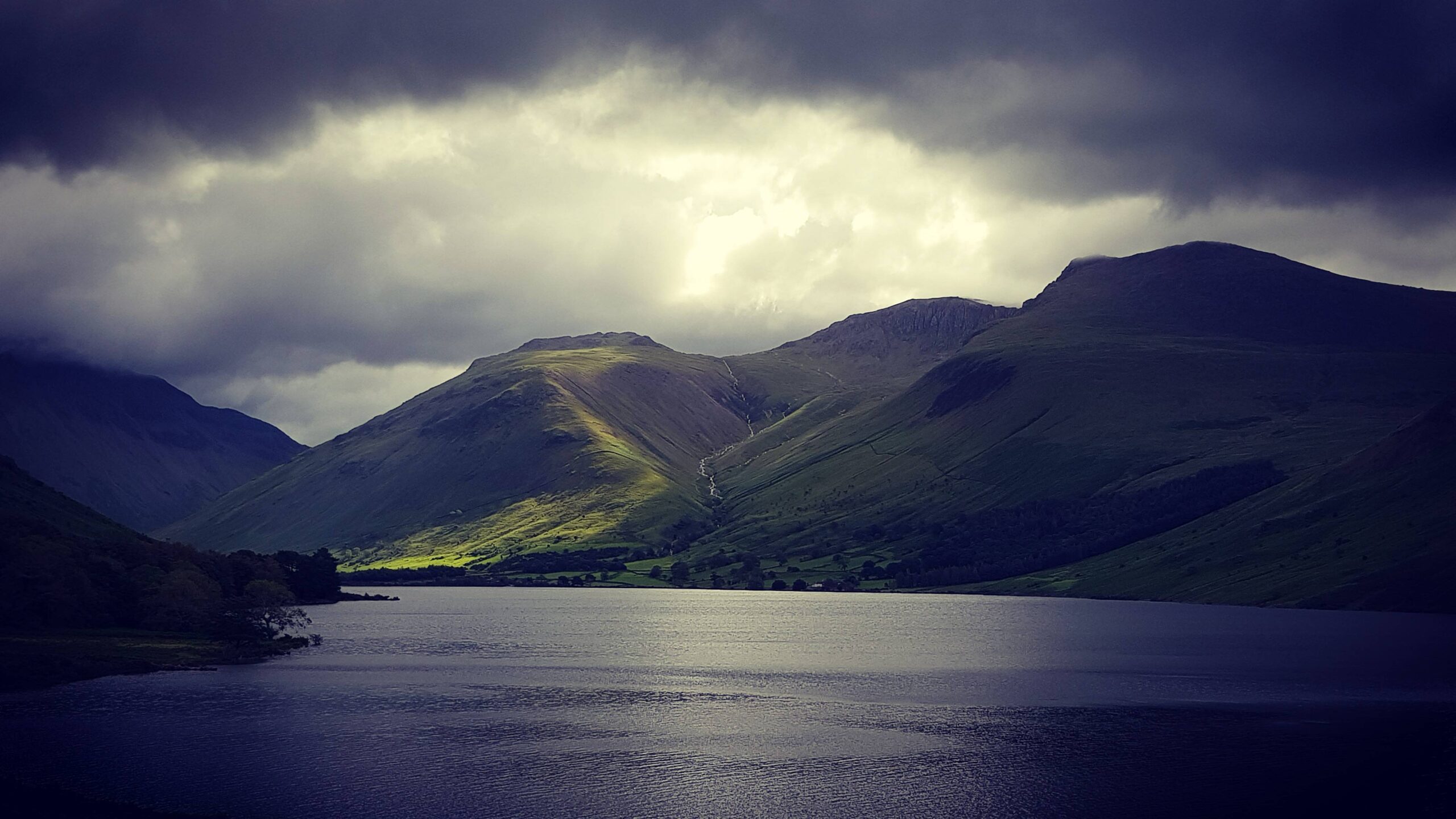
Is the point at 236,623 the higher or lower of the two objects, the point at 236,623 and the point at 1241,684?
the higher

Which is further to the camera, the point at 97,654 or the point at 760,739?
the point at 97,654

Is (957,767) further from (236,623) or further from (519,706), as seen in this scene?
(236,623)

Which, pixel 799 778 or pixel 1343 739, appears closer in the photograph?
pixel 799 778

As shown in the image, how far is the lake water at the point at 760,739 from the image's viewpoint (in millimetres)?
97562

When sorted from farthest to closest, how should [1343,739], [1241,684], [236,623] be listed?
[236,623] → [1241,684] → [1343,739]

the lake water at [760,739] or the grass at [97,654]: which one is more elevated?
the grass at [97,654]

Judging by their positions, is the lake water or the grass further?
the grass

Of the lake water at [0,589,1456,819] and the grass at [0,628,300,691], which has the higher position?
the grass at [0,628,300,691]

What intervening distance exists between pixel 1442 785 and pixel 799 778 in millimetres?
58139

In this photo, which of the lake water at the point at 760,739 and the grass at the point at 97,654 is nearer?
the lake water at the point at 760,739

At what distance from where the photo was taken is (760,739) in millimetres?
123938

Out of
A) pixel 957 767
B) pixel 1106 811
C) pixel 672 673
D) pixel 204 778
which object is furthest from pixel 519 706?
pixel 1106 811

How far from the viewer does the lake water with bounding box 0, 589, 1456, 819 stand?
9756 cm

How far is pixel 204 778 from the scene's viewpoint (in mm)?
100875
